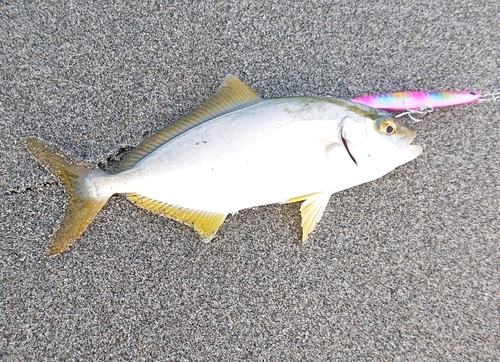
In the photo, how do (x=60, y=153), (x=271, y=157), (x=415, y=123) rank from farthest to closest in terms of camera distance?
(x=415, y=123) < (x=60, y=153) < (x=271, y=157)

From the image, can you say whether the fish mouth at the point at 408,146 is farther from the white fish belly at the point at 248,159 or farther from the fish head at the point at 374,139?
the white fish belly at the point at 248,159

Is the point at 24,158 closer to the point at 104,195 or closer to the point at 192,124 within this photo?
the point at 104,195

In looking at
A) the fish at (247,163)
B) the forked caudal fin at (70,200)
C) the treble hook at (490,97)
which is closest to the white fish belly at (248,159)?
the fish at (247,163)

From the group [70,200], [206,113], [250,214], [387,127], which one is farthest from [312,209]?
[70,200]

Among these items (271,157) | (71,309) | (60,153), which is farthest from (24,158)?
(271,157)

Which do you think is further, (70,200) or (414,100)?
(414,100)

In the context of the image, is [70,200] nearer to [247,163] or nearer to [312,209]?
[247,163]

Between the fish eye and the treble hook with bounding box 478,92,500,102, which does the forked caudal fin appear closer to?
the fish eye
